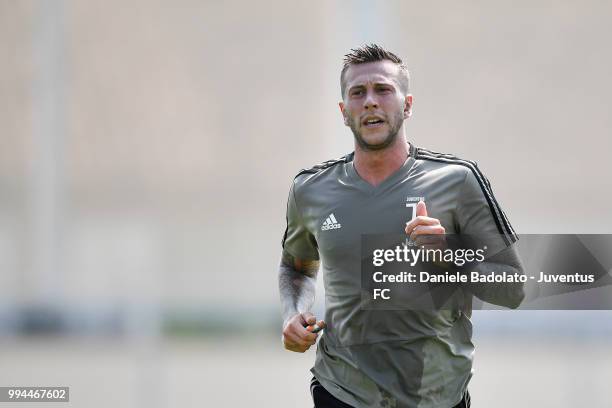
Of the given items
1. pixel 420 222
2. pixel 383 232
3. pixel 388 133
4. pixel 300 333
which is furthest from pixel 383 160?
pixel 300 333

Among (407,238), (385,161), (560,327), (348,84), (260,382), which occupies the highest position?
(348,84)

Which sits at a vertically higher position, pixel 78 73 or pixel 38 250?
pixel 78 73

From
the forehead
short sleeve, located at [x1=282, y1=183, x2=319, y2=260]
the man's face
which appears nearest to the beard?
the man's face

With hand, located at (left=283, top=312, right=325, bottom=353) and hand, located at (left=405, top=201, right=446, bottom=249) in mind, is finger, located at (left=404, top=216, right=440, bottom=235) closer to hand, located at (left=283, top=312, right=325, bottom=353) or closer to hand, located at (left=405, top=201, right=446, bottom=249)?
hand, located at (left=405, top=201, right=446, bottom=249)

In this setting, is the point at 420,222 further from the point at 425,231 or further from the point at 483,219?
the point at 483,219

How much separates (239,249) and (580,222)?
3497mm

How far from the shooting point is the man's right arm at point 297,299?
2.23 meters

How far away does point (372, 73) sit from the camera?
2387mm

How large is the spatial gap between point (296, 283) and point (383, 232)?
1.36 ft

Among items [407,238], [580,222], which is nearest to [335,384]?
[407,238]

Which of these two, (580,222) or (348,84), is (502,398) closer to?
(580,222)

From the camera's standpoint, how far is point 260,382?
8.03 meters

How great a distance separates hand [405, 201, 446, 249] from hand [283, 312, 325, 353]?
379mm

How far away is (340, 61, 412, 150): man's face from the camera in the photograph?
2342 millimetres
